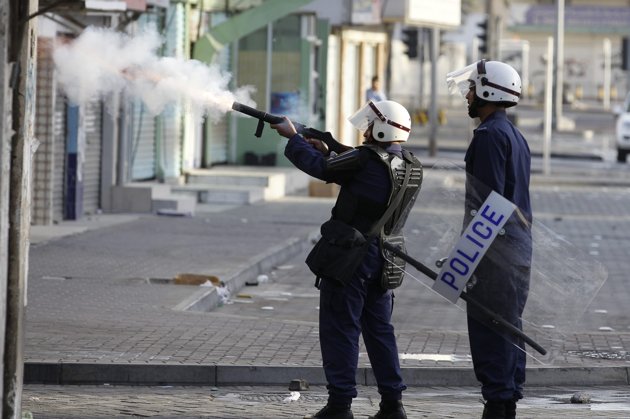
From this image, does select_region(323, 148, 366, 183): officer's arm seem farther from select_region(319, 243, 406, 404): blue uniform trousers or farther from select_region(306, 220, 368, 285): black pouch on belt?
select_region(319, 243, 406, 404): blue uniform trousers

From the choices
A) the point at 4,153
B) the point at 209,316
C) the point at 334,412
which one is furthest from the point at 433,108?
the point at 4,153

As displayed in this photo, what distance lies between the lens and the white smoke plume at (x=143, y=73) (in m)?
9.21

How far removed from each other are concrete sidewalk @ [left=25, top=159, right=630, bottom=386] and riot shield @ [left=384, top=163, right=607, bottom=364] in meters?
1.67

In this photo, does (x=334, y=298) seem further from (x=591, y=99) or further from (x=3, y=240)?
(x=591, y=99)

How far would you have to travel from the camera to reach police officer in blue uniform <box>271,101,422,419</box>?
8.05 m

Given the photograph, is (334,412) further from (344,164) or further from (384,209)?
(344,164)

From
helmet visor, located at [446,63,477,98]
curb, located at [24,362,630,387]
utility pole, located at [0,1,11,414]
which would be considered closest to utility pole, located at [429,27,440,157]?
curb, located at [24,362,630,387]

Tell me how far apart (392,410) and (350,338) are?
0.42m

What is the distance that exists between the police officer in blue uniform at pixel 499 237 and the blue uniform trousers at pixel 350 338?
1.50 feet

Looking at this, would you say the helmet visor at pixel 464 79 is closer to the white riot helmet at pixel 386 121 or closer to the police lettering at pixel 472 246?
the white riot helmet at pixel 386 121

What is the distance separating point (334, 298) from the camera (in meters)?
8.07

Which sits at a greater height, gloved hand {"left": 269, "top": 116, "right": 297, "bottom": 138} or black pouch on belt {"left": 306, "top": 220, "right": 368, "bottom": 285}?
gloved hand {"left": 269, "top": 116, "right": 297, "bottom": 138}

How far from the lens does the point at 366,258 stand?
8070mm

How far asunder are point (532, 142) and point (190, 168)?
21.6m
